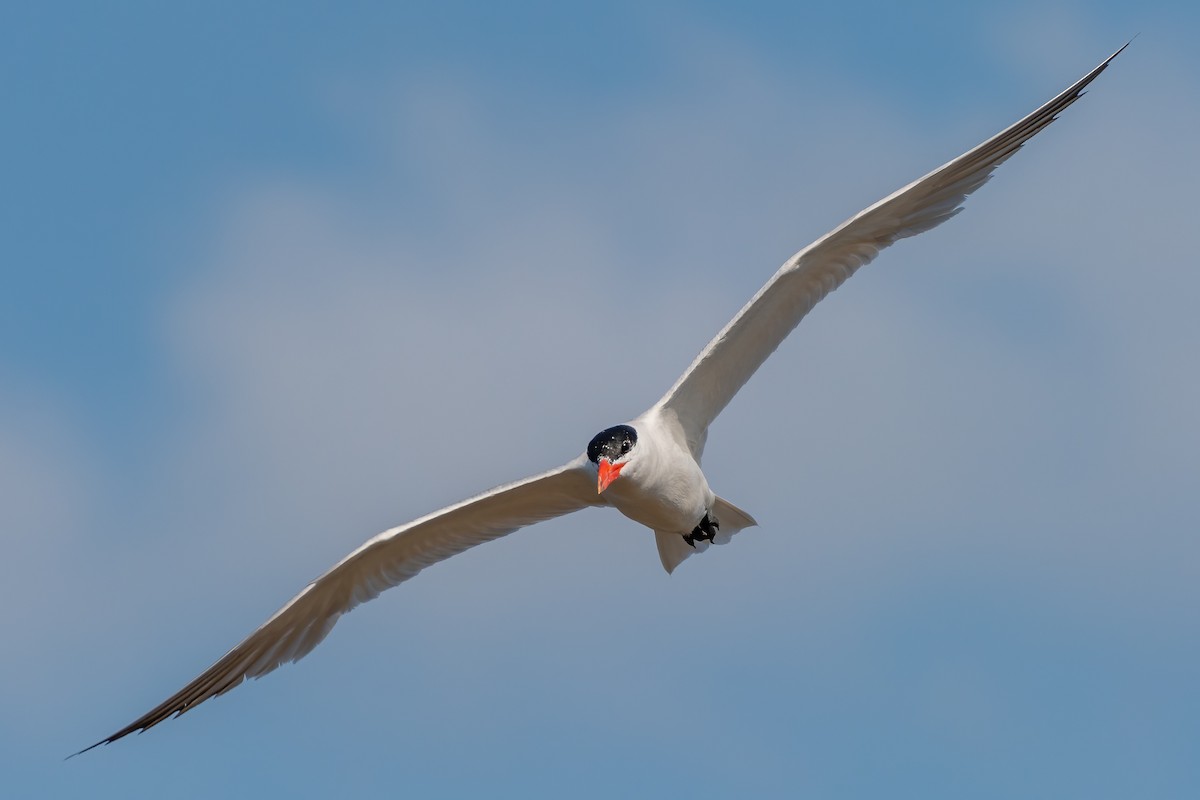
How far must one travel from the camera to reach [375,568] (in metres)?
15.5

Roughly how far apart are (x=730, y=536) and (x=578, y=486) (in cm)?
160

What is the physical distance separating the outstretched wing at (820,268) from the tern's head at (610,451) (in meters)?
0.79

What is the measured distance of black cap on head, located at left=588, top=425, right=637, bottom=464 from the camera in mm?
13766

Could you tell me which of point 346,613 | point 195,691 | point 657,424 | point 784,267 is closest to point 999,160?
point 784,267

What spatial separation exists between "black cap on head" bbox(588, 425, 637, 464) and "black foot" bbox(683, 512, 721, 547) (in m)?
1.56

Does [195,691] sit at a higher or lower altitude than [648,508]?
higher

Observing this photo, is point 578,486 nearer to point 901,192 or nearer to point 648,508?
point 648,508

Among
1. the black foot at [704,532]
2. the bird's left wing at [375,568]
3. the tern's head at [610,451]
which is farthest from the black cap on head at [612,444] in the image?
the black foot at [704,532]

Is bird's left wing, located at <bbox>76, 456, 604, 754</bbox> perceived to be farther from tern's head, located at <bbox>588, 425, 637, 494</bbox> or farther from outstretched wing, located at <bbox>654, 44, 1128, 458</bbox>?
outstretched wing, located at <bbox>654, 44, 1128, 458</bbox>

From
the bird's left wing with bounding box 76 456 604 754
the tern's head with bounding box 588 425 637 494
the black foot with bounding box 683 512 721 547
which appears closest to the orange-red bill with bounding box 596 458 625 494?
the tern's head with bounding box 588 425 637 494

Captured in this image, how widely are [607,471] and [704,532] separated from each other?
1.82m

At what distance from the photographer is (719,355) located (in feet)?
48.2

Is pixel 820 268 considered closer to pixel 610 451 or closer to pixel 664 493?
pixel 664 493

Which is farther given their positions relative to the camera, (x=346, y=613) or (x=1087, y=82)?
(x=346, y=613)
